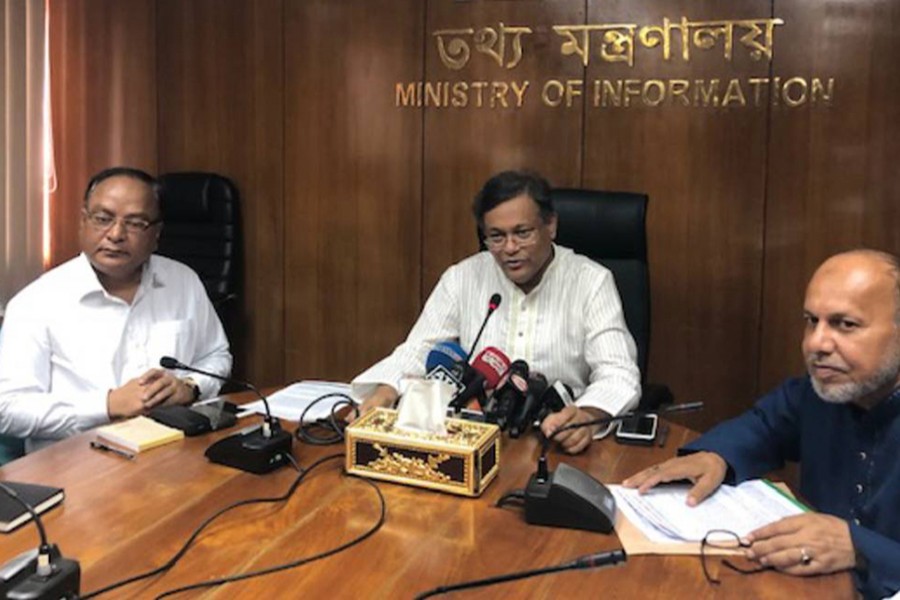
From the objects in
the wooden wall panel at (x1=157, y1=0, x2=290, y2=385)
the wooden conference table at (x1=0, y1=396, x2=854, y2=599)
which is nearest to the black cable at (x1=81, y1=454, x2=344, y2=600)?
the wooden conference table at (x1=0, y1=396, x2=854, y2=599)

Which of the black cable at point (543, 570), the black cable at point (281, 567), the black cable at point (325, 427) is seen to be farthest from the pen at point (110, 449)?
the black cable at point (543, 570)

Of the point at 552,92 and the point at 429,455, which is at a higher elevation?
the point at 552,92

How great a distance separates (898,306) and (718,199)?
1963 mm

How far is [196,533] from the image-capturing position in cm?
135

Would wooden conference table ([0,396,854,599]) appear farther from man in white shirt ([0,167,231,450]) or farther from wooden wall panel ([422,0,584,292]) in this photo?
wooden wall panel ([422,0,584,292])

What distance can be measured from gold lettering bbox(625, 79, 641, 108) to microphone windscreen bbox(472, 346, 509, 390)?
1847 mm

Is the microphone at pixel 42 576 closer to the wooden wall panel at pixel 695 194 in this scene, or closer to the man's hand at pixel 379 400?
the man's hand at pixel 379 400

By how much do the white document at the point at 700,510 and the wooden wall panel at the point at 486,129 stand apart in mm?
2225

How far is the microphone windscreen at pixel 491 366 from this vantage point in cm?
197

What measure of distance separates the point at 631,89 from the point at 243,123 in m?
1.82

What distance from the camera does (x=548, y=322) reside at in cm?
248

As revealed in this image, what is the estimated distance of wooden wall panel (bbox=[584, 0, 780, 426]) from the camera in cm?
339

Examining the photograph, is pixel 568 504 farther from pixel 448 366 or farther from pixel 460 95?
pixel 460 95

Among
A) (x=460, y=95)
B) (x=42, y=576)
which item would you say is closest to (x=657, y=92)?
(x=460, y=95)
